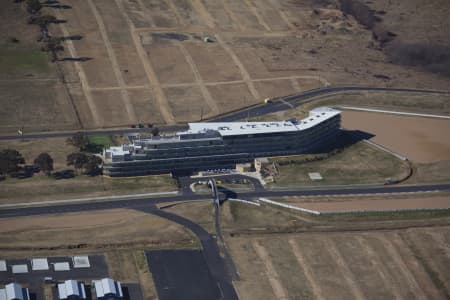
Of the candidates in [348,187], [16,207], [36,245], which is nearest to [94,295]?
[36,245]

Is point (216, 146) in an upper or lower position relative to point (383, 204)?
upper

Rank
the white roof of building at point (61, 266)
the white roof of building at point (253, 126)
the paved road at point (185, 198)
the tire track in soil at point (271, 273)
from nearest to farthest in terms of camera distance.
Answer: the tire track in soil at point (271, 273)
the white roof of building at point (61, 266)
the paved road at point (185, 198)
the white roof of building at point (253, 126)

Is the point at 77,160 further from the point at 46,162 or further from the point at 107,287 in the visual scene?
the point at 107,287

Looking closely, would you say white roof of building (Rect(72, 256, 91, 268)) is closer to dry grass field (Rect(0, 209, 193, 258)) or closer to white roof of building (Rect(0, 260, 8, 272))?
dry grass field (Rect(0, 209, 193, 258))

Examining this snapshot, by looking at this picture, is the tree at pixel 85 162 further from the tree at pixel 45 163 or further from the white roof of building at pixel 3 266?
the white roof of building at pixel 3 266

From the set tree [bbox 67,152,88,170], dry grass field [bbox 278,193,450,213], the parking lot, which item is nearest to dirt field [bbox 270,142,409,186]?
dry grass field [bbox 278,193,450,213]

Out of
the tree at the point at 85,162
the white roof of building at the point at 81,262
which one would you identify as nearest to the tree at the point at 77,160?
the tree at the point at 85,162

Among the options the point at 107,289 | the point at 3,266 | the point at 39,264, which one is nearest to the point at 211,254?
the point at 107,289
